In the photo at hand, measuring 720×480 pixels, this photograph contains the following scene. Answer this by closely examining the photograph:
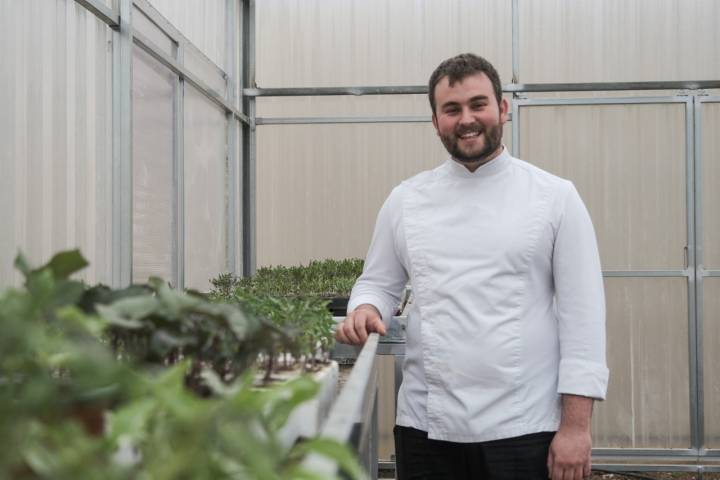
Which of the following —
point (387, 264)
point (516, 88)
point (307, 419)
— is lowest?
point (307, 419)

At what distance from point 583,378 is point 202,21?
312 centimetres

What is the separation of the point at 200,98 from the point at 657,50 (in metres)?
2.87

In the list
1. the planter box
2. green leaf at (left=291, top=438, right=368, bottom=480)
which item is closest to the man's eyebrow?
the planter box

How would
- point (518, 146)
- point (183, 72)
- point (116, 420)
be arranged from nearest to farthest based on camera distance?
point (116, 420), point (183, 72), point (518, 146)

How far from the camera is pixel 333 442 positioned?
0.66 metres

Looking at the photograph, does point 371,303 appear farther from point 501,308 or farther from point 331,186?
point 331,186

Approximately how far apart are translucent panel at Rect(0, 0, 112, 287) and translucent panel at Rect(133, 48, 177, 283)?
1.06 ft

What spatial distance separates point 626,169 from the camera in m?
5.18

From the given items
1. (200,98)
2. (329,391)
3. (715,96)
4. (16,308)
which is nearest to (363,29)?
(200,98)

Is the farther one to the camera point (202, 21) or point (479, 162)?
point (202, 21)

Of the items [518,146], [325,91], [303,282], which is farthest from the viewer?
[325,91]

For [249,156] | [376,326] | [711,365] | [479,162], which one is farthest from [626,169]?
[376,326]

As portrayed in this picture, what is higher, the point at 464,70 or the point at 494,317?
the point at 464,70

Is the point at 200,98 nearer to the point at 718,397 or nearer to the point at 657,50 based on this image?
the point at 657,50
